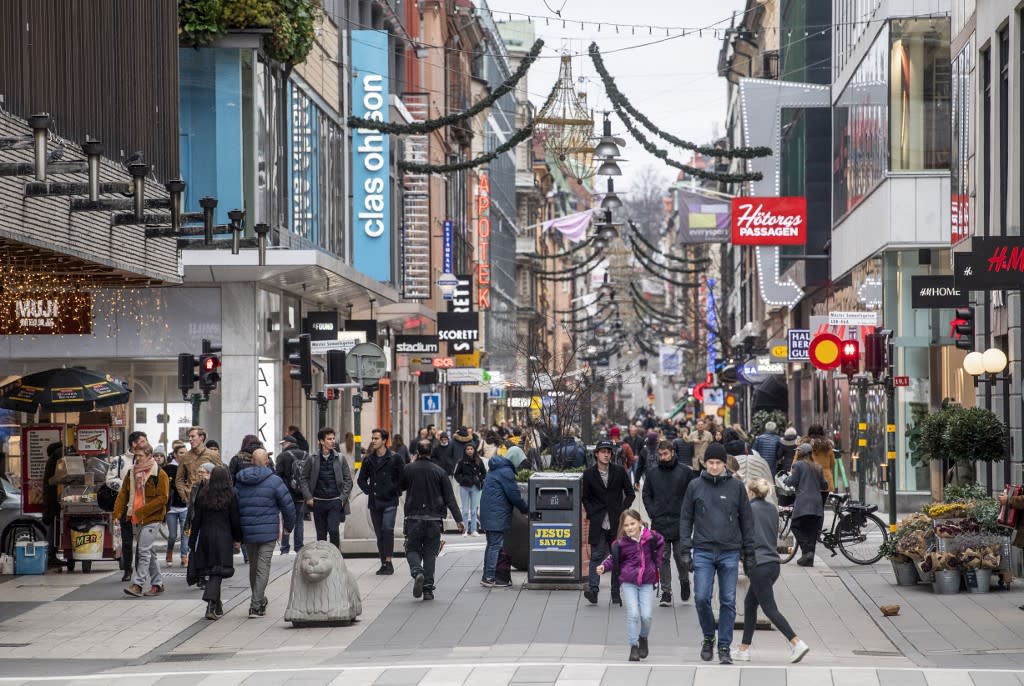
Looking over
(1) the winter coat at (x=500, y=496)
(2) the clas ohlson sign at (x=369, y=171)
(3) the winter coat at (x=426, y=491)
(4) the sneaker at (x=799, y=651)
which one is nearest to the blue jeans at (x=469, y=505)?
(1) the winter coat at (x=500, y=496)

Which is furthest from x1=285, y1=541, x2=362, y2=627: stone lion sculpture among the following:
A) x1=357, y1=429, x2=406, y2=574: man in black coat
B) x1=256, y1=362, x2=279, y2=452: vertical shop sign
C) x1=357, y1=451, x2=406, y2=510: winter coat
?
x1=256, y1=362, x2=279, y2=452: vertical shop sign

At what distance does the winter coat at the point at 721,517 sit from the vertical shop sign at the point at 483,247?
53022 mm

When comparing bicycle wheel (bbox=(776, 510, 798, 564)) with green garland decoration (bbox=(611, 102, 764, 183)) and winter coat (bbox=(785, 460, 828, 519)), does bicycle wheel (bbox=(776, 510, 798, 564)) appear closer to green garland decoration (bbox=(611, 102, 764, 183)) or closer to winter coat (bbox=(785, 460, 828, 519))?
winter coat (bbox=(785, 460, 828, 519))

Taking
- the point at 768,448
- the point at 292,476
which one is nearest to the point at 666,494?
the point at 292,476

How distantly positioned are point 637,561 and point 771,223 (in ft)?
100

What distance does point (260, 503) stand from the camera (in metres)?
17.1

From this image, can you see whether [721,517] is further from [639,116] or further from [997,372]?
[639,116]

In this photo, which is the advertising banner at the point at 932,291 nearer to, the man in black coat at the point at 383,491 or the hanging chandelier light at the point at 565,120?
the hanging chandelier light at the point at 565,120

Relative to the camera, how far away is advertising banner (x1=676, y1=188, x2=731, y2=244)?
201ft

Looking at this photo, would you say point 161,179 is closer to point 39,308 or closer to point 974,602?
point 39,308

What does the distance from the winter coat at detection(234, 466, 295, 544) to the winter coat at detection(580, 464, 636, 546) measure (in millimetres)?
3249

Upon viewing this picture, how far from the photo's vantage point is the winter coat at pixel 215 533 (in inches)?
667

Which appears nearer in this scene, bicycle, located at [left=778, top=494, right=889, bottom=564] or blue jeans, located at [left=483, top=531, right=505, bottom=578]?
blue jeans, located at [left=483, top=531, right=505, bottom=578]

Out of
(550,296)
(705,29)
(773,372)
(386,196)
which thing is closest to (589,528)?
(705,29)
